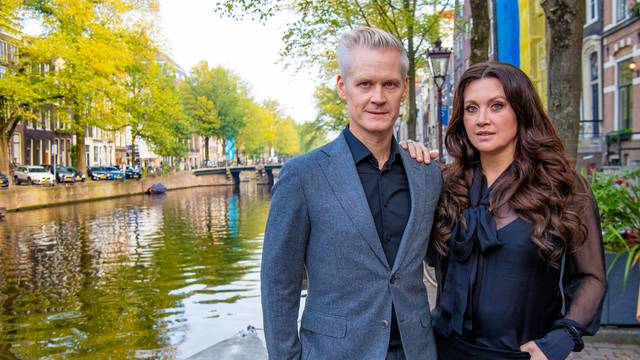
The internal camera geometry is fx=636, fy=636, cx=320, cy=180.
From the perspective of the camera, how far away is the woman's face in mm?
2527

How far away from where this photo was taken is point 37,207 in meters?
29.6

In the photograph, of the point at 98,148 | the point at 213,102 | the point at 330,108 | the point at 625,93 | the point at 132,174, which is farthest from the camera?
the point at 98,148

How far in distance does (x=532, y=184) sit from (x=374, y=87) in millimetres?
735

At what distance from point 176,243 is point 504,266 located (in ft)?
54.8

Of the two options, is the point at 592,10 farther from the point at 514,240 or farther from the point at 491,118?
the point at 514,240

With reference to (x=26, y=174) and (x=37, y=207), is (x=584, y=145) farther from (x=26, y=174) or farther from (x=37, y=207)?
(x=26, y=174)

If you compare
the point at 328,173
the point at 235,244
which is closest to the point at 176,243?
the point at 235,244

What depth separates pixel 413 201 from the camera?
2.38 m

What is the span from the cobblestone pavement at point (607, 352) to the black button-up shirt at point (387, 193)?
314 centimetres

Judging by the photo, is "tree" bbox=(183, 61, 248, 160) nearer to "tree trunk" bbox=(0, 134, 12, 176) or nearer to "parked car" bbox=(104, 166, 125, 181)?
"parked car" bbox=(104, 166, 125, 181)

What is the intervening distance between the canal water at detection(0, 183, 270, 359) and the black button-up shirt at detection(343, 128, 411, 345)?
6057 mm

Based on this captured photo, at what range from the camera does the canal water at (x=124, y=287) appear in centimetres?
855

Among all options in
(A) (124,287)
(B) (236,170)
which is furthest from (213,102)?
(A) (124,287)

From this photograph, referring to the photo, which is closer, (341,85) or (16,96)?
(341,85)
